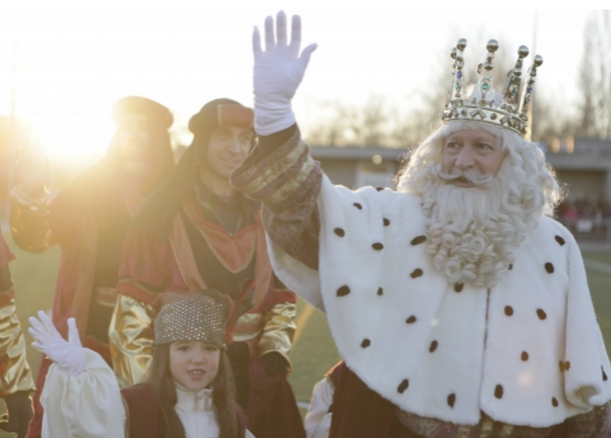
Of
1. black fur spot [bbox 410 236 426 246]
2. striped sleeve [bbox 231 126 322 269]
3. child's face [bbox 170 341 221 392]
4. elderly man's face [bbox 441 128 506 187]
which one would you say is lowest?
child's face [bbox 170 341 221 392]

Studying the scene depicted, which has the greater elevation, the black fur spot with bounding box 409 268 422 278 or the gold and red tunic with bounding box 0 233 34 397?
the black fur spot with bounding box 409 268 422 278

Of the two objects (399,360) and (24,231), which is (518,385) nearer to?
(399,360)

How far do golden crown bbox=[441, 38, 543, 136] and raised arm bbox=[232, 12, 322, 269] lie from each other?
0.74 metres

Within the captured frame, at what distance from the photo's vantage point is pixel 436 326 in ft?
9.08

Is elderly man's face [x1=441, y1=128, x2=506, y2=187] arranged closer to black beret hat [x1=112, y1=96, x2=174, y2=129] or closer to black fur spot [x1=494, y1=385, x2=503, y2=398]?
black fur spot [x1=494, y1=385, x2=503, y2=398]

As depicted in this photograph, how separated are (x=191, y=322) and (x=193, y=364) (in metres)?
0.17

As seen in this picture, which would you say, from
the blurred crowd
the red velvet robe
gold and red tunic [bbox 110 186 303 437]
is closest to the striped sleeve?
gold and red tunic [bbox 110 186 303 437]

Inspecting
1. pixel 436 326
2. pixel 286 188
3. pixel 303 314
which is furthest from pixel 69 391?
pixel 303 314

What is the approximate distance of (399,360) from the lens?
2725mm

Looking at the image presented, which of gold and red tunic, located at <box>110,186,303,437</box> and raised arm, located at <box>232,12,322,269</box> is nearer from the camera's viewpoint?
raised arm, located at <box>232,12,322,269</box>

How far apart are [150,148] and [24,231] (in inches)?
37.0

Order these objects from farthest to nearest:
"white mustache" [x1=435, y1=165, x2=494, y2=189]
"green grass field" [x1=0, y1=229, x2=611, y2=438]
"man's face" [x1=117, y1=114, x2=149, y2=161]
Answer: "green grass field" [x1=0, y1=229, x2=611, y2=438] → "man's face" [x1=117, y1=114, x2=149, y2=161] → "white mustache" [x1=435, y1=165, x2=494, y2=189]

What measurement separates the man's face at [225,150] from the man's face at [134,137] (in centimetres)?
76

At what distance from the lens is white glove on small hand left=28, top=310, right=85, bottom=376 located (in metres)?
2.72
